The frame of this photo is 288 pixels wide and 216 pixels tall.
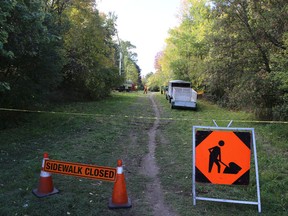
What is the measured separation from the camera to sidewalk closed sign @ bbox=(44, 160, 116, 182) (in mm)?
4867

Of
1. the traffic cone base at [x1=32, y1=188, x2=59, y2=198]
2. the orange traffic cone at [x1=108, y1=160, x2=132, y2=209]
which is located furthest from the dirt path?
the traffic cone base at [x1=32, y1=188, x2=59, y2=198]

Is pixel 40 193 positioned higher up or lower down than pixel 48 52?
lower down

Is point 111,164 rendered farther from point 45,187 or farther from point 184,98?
point 184,98

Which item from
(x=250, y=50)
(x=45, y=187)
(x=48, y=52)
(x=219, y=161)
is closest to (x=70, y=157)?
(x=45, y=187)

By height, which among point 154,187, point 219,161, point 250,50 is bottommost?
point 154,187

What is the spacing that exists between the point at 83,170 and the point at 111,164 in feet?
7.52

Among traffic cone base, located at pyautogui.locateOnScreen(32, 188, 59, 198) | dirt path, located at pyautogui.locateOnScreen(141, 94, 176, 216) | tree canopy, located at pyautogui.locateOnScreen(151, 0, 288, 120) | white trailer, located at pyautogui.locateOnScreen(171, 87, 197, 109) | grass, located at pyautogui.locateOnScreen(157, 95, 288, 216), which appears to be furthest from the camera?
white trailer, located at pyautogui.locateOnScreen(171, 87, 197, 109)

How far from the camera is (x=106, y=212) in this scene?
4.60m

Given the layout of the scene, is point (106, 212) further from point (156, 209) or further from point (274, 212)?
point (274, 212)

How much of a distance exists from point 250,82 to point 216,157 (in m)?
10.2

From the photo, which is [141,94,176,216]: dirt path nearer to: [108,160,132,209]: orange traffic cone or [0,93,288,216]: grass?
[0,93,288,216]: grass

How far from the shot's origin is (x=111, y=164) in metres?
7.21

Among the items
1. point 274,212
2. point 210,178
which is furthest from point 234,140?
point 274,212

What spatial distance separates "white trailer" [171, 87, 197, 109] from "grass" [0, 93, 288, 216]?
764 cm
